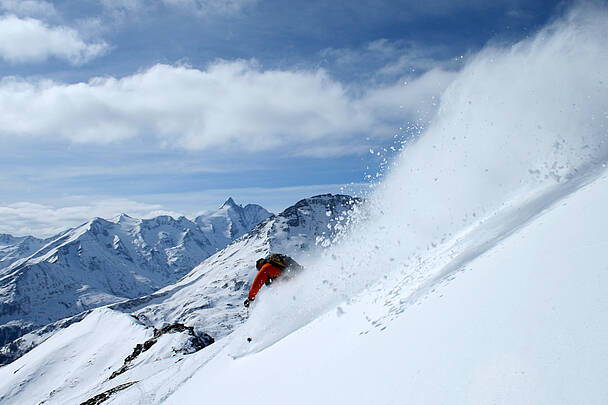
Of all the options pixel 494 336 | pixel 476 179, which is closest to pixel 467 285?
pixel 494 336

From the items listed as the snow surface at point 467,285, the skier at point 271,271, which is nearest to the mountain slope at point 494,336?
the snow surface at point 467,285

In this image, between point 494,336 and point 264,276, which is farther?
point 264,276

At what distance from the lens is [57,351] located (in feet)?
275

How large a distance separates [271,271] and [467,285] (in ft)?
43.3

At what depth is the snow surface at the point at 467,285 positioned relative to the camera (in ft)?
13.7

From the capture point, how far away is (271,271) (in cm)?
1875

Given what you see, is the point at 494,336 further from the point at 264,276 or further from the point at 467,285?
the point at 264,276

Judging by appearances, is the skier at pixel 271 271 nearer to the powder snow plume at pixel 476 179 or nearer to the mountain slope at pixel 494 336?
the powder snow plume at pixel 476 179

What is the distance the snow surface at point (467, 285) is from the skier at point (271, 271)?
677 millimetres

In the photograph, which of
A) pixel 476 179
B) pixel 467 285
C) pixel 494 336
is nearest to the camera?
pixel 494 336

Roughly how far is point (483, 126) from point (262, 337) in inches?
618

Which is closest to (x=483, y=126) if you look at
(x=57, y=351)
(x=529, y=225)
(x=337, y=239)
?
(x=337, y=239)

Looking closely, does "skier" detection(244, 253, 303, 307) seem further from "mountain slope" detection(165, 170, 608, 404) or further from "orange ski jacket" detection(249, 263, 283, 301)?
"mountain slope" detection(165, 170, 608, 404)

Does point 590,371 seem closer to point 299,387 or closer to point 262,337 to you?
point 299,387
